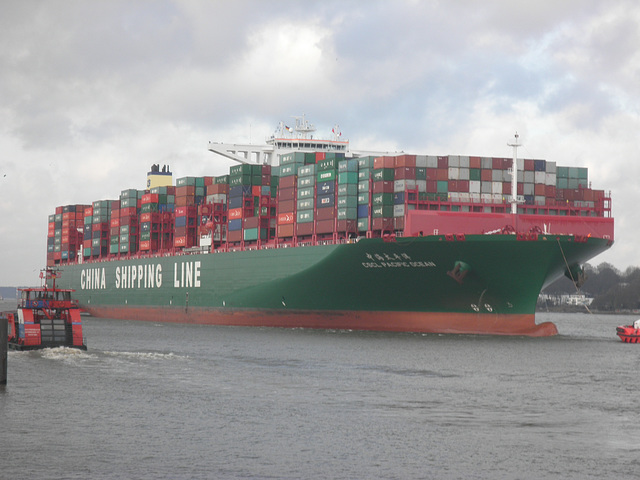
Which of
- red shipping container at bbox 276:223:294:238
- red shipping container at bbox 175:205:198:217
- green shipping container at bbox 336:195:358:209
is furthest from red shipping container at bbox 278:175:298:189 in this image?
red shipping container at bbox 175:205:198:217

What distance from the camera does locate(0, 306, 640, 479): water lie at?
56.0 feet

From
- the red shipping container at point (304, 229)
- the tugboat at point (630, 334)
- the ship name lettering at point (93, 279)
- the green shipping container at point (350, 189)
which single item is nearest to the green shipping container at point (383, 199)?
the green shipping container at point (350, 189)

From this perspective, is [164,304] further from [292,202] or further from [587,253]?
[587,253]

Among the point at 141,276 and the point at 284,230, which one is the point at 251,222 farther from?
the point at 141,276

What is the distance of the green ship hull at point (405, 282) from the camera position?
149ft

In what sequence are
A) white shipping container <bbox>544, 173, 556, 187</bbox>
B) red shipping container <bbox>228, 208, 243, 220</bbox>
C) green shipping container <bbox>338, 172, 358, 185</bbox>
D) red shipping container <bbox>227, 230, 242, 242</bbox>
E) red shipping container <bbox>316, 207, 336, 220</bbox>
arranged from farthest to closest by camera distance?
red shipping container <bbox>227, 230, 242, 242</bbox> → red shipping container <bbox>228, 208, 243, 220</bbox> → red shipping container <bbox>316, 207, 336, 220</bbox> → green shipping container <bbox>338, 172, 358, 185</bbox> → white shipping container <bbox>544, 173, 556, 187</bbox>

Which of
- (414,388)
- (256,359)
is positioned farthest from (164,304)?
(414,388)

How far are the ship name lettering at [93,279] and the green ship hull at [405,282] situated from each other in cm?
2274

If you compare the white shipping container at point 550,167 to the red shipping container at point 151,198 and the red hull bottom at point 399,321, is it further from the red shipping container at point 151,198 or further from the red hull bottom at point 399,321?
the red shipping container at point 151,198

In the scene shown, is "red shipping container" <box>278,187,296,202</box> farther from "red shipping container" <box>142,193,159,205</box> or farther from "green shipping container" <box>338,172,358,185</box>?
"red shipping container" <box>142,193,159,205</box>

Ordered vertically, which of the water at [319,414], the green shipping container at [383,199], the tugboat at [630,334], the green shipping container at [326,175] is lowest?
the water at [319,414]

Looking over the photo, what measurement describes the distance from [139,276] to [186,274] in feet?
29.3

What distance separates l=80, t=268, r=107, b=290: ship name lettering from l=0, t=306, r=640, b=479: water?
45.3 m

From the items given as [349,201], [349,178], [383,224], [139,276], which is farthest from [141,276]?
[383,224]
